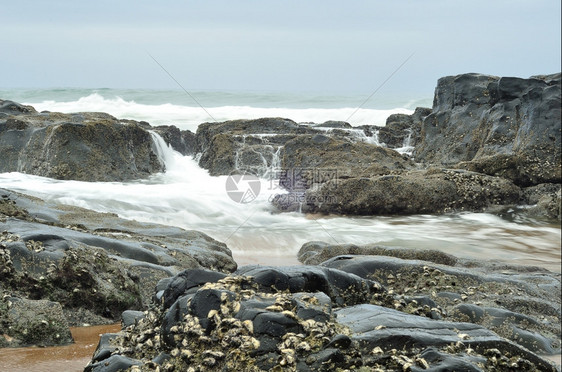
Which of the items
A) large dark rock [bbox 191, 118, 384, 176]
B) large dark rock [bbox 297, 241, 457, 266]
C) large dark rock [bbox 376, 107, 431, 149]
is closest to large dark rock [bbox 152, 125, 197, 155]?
large dark rock [bbox 191, 118, 384, 176]

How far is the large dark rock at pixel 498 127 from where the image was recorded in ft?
39.6

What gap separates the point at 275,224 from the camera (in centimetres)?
1150

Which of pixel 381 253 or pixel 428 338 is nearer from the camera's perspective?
pixel 428 338

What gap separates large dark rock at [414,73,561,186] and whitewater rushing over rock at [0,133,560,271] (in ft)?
5.81

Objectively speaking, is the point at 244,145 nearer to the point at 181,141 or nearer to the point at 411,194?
the point at 181,141

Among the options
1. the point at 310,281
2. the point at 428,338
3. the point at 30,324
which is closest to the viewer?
the point at 428,338

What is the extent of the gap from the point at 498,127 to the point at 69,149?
10696 millimetres

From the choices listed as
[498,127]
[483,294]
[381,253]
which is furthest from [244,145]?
[483,294]

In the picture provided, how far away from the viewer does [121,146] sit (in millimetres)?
15414

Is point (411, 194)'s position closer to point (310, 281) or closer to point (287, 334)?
point (310, 281)
